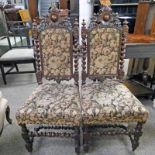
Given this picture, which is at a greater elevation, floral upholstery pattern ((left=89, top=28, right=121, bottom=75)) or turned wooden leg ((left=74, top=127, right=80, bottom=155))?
floral upholstery pattern ((left=89, top=28, right=121, bottom=75))

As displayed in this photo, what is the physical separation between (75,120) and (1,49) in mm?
2386

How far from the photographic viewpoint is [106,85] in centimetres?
188

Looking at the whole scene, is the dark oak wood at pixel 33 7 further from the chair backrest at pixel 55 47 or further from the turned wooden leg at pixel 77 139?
the turned wooden leg at pixel 77 139

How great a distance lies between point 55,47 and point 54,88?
370mm

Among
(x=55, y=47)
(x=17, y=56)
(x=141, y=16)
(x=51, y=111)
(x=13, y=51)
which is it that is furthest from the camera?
(x=13, y=51)

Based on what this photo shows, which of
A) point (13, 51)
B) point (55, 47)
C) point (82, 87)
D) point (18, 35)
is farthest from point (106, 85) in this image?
point (18, 35)

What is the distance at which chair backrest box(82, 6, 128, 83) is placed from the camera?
1795mm

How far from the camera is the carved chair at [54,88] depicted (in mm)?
1523

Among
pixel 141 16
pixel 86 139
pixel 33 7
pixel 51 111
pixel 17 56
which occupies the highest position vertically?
pixel 141 16

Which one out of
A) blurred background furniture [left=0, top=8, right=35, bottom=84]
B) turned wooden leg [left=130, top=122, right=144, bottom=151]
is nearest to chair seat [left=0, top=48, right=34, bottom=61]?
blurred background furniture [left=0, top=8, right=35, bottom=84]

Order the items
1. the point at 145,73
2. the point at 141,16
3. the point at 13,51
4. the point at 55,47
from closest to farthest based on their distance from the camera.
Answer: the point at 55,47, the point at 141,16, the point at 145,73, the point at 13,51

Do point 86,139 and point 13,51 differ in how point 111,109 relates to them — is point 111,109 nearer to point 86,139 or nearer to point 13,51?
point 86,139

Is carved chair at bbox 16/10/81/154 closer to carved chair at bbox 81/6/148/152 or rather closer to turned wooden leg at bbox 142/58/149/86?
carved chair at bbox 81/6/148/152

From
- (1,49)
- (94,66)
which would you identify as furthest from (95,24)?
(1,49)
